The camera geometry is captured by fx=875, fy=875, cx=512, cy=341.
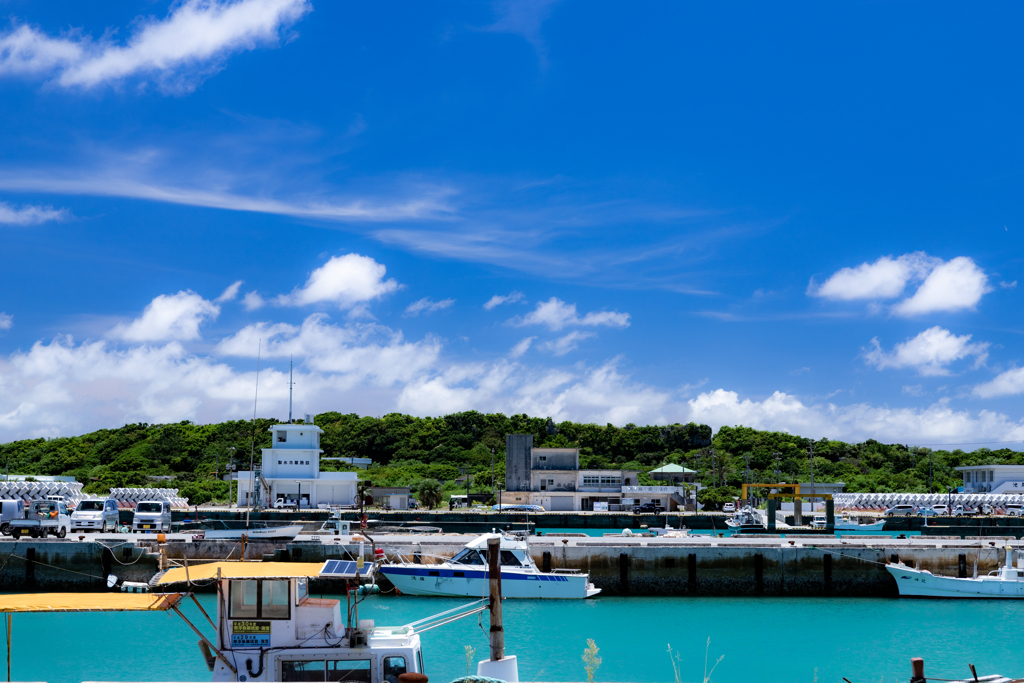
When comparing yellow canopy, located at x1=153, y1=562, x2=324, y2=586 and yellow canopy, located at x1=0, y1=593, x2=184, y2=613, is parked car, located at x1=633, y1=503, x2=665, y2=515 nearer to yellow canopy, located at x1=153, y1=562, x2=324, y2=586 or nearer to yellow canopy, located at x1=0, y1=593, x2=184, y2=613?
yellow canopy, located at x1=153, y1=562, x2=324, y2=586

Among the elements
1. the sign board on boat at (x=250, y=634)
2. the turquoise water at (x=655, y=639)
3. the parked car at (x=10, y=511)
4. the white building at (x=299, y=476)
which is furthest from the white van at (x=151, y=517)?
the sign board on boat at (x=250, y=634)

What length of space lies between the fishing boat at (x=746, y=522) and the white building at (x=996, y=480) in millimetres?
42641

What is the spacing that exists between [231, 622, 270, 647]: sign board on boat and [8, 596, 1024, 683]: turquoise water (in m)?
8.98

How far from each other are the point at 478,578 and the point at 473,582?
10.5 inches

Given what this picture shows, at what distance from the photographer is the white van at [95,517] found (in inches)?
1752

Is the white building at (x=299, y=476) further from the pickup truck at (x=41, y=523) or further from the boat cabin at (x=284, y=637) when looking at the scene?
the boat cabin at (x=284, y=637)

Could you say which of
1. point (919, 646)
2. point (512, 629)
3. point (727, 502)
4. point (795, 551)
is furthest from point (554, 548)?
Answer: point (727, 502)

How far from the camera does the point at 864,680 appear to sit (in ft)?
82.6

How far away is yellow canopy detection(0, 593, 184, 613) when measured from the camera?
13.9m

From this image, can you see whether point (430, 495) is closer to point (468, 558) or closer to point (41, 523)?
point (41, 523)

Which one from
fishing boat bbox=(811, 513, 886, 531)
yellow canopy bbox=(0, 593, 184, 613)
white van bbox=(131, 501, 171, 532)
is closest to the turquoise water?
yellow canopy bbox=(0, 593, 184, 613)

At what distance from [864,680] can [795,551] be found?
40.2 ft

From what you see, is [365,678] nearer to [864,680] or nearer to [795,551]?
[864,680]

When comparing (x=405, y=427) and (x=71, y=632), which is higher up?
(x=405, y=427)
